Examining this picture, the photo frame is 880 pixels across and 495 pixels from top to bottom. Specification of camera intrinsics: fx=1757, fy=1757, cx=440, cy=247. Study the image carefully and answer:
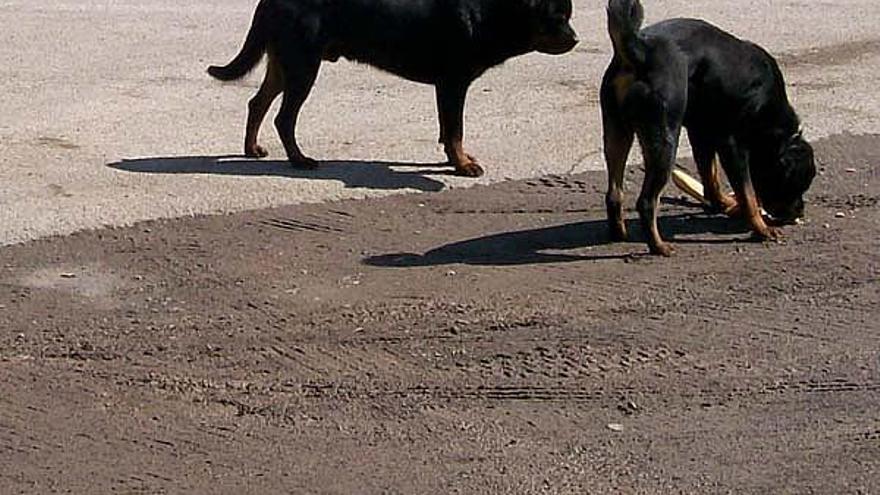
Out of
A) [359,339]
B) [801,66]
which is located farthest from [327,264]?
[801,66]

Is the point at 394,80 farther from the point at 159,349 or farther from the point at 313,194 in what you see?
the point at 159,349

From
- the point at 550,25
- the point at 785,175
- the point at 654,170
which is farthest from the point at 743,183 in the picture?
the point at 550,25

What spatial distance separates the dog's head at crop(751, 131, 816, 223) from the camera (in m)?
9.00

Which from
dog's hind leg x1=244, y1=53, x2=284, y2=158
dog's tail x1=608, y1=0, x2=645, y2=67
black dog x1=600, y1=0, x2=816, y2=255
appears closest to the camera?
dog's tail x1=608, y1=0, x2=645, y2=67

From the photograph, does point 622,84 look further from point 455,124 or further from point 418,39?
point 418,39

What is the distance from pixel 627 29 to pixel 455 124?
2.04 meters

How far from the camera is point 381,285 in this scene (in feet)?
26.6

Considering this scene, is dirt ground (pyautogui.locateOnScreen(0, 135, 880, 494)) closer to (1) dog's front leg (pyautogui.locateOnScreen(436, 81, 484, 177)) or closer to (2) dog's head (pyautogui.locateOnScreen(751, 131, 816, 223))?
(2) dog's head (pyautogui.locateOnScreen(751, 131, 816, 223))

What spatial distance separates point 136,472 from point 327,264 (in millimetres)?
2606

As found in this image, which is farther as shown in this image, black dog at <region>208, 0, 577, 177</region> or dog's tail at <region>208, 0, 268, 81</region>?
dog's tail at <region>208, 0, 268, 81</region>

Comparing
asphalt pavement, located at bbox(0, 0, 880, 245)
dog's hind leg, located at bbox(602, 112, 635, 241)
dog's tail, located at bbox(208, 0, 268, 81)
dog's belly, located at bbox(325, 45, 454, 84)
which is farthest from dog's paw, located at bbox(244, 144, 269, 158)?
dog's hind leg, located at bbox(602, 112, 635, 241)

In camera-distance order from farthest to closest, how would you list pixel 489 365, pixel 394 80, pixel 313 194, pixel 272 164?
1. pixel 394 80
2. pixel 272 164
3. pixel 313 194
4. pixel 489 365

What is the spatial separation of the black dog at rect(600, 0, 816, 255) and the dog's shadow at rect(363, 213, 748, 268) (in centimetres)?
13

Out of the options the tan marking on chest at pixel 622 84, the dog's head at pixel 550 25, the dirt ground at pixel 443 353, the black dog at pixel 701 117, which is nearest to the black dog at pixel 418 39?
the dog's head at pixel 550 25
